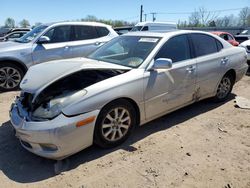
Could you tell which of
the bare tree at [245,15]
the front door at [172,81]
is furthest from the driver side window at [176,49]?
the bare tree at [245,15]

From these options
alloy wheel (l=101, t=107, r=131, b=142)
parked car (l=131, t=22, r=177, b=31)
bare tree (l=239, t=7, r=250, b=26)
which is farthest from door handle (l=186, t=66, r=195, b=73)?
bare tree (l=239, t=7, r=250, b=26)

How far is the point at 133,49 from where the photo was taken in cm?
458

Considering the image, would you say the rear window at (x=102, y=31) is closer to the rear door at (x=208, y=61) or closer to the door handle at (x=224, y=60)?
the rear door at (x=208, y=61)

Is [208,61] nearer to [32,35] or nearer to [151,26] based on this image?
[32,35]

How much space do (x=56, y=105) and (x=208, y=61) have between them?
311 cm

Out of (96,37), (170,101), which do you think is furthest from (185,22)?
(170,101)

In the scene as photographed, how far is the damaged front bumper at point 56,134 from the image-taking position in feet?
10.6

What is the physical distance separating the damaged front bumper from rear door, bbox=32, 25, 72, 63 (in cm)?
404

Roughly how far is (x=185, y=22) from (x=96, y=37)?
5380 centimetres

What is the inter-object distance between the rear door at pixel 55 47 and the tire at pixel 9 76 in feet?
1.73

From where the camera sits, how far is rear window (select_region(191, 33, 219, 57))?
5141 mm

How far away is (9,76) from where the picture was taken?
23.0 ft

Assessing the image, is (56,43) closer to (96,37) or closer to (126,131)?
(96,37)

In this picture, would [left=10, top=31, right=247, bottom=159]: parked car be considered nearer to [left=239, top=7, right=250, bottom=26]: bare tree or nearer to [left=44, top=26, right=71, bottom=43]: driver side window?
[left=44, top=26, right=71, bottom=43]: driver side window
